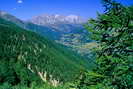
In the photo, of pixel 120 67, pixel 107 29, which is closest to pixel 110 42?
pixel 107 29

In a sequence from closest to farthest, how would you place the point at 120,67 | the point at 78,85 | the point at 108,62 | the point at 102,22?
the point at 120,67 → the point at 108,62 → the point at 102,22 → the point at 78,85

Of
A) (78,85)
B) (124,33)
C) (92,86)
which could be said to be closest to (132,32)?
(124,33)

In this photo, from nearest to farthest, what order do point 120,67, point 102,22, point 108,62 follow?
point 120,67 < point 108,62 < point 102,22

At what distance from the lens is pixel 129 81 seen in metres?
14.7

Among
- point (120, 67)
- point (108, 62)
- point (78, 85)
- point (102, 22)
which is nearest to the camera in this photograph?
point (120, 67)

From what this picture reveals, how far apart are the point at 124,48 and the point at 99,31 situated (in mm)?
1838

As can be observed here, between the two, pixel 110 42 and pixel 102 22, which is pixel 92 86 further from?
pixel 102 22

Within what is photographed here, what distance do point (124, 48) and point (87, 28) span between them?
2790 mm

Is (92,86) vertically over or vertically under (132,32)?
under

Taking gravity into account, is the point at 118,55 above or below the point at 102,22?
below

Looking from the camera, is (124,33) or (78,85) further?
(78,85)

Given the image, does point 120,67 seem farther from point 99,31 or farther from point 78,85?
point 78,85

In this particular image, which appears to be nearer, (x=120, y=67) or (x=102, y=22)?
(x=120, y=67)

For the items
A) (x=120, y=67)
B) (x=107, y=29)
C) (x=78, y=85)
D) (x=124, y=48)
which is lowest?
(x=78, y=85)
